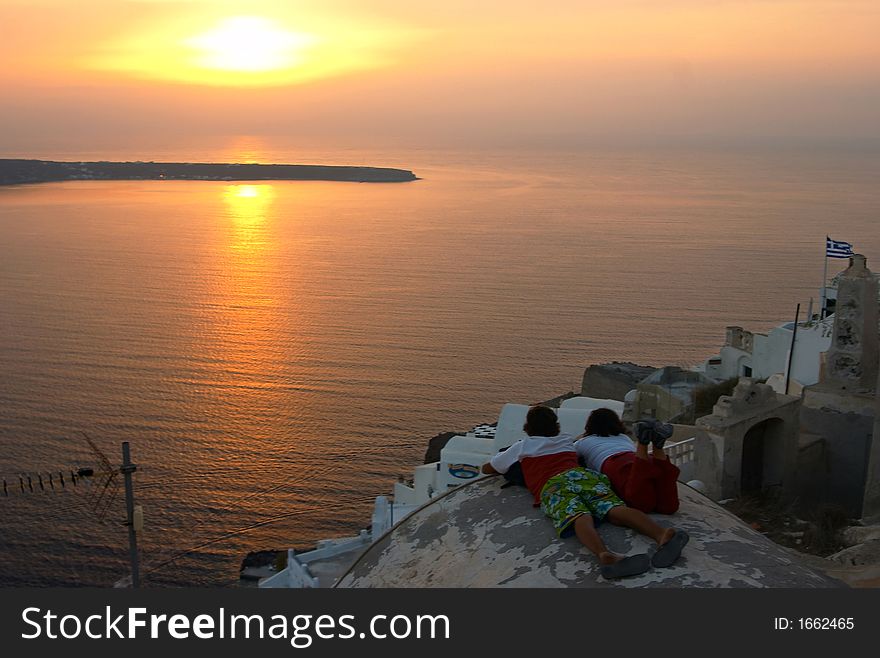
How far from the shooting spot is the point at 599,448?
557cm

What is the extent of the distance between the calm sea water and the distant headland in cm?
6104

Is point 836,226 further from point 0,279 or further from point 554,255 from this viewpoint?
point 0,279

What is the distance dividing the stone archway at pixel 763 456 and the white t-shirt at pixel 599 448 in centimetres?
713

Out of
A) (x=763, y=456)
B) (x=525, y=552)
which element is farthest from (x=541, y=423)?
(x=763, y=456)

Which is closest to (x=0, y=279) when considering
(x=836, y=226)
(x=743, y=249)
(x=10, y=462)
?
(x=10, y=462)

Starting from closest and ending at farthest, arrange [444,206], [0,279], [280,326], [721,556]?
1. [721,556]
2. [280,326]
3. [0,279]
4. [444,206]

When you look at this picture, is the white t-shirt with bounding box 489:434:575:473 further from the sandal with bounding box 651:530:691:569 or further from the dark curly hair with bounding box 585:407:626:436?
the sandal with bounding box 651:530:691:569

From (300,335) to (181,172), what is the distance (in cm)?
13857

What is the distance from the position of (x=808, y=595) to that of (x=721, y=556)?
54 centimetres

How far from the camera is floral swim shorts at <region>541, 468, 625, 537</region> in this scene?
493 cm

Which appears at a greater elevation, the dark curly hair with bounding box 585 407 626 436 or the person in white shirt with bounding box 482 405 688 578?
the dark curly hair with bounding box 585 407 626 436

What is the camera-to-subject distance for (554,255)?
76.7 m

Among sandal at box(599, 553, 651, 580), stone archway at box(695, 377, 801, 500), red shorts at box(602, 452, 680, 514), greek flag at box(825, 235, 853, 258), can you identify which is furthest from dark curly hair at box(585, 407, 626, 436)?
greek flag at box(825, 235, 853, 258)

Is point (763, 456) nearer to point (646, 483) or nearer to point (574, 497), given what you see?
point (646, 483)
